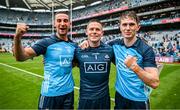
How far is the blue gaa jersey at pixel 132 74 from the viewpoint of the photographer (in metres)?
3.95

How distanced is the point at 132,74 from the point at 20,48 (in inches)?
75.1

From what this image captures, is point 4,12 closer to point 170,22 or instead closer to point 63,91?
point 170,22

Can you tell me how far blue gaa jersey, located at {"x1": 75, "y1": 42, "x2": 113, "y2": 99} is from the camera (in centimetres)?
426

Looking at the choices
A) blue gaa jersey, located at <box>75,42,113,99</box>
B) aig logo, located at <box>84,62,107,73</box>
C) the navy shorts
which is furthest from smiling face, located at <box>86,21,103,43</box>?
the navy shorts

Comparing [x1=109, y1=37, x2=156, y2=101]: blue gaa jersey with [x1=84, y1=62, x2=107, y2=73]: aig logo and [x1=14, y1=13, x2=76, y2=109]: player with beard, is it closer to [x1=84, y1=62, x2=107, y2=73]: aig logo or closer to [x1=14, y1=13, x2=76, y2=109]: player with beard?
[x1=84, y1=62, x2=107, y2=73]: aig logo

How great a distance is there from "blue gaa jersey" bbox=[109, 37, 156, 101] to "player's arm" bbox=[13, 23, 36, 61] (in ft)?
5.12

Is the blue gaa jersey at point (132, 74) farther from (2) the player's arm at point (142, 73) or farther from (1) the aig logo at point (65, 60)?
(1) the aig logo at point (65, 60)

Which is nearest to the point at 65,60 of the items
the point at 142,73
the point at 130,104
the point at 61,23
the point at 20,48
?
the point at 61,23

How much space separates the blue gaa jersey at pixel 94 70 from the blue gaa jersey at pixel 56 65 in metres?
0.24

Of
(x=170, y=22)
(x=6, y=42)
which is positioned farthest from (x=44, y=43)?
(x=6, y=42)

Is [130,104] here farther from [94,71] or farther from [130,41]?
[130,41]

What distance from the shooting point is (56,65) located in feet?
14.3

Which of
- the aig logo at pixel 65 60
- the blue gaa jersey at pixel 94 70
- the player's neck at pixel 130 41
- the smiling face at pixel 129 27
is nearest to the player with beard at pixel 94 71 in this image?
the blue gaa jersey at pixel 94 70

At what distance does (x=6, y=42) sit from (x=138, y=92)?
7447 centimetres
